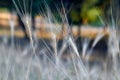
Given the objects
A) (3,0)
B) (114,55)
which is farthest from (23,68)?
(3,0)

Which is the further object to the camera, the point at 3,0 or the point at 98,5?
the point at 98,5

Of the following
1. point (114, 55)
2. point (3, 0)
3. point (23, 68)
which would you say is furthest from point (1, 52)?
point (3, 0)

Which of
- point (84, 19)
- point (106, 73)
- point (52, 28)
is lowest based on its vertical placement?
point (84, 19)

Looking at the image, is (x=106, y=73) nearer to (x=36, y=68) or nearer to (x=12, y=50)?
(x=36, y=68)

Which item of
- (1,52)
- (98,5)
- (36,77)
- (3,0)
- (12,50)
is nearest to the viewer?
(36,77)

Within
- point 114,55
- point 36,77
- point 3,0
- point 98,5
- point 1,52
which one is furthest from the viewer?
point 98,5

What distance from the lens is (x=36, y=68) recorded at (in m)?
2.73

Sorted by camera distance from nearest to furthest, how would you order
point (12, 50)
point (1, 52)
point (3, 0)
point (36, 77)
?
1. point (36, 77)
2. point (12, 50)
3. point (1, 52)
4. point (3, 0)

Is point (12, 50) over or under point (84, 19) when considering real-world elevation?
over

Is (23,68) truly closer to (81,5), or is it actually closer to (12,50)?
(12,50)

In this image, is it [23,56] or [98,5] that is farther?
[98,5]

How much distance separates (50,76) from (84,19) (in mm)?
9643

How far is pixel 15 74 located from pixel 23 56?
0.54 meters

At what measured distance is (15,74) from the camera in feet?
8.63
